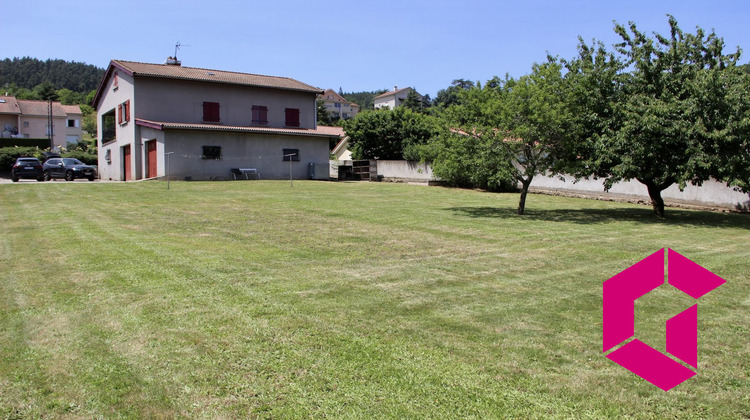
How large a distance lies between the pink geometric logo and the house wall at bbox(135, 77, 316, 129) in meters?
30.7

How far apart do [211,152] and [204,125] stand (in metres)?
2.46

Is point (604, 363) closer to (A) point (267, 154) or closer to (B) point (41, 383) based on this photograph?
(B) point (41, 383)

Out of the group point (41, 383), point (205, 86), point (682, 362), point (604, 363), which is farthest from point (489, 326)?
point (205, 86)

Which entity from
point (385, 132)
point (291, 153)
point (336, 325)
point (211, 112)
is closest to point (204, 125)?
point (211, 112)

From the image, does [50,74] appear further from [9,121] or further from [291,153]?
[291,153]

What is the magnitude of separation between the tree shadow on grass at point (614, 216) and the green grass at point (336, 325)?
15.2 feet

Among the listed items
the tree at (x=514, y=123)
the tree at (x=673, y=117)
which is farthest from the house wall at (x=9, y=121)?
the tree at (x=673, y=117)

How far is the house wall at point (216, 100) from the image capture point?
108 ft

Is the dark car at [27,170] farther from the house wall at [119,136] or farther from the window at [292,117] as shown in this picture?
the window at [292,117]

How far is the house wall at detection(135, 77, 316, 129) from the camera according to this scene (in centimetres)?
3303

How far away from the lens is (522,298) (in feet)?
21.5

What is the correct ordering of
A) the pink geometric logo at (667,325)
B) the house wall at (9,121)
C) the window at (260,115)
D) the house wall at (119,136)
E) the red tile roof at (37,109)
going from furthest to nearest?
1. the red tile roof at (37,109)
2. the house wall at (9,121)
3. the window at (260,115)
4. the house wall at (119,136)
5. the pink geometric logo at (667,325)

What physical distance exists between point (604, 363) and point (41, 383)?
14.3 ft

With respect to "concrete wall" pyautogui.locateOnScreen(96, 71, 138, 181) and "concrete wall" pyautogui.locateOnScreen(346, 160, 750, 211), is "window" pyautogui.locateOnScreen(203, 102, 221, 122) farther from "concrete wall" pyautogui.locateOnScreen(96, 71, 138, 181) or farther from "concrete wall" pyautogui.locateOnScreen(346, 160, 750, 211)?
"concrete wall" pyautogui.locateOnScreen(346, 160, 750, 211)
